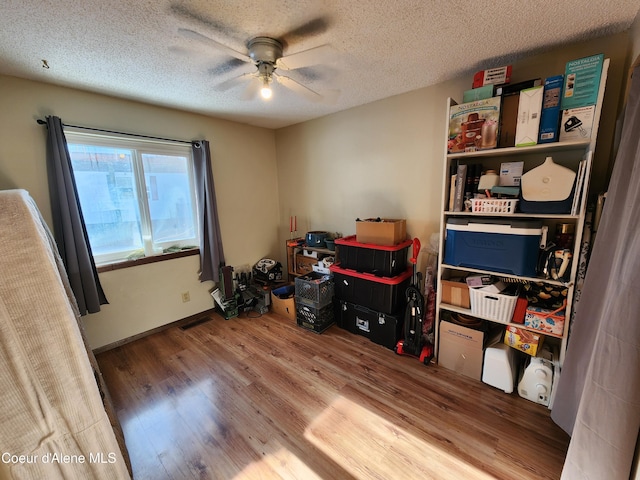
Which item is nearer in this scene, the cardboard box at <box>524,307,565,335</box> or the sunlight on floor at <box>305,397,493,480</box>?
the sunlight on floor at <box>305,397,493,480</box>

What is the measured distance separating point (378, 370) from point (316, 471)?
0.90 meters

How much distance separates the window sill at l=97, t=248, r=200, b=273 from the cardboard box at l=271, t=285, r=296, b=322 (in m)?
1.05

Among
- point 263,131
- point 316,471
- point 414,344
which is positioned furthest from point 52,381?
point 263,131

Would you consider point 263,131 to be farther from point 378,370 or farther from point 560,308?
point 560,308

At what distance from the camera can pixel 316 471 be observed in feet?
4.38

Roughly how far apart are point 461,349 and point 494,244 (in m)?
0.86

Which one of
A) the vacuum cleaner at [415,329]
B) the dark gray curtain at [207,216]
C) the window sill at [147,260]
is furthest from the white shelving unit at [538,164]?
the window sill at [147,260]

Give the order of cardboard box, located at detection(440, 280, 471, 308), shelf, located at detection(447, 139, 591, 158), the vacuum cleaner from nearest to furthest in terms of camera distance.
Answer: shelf, located at detection(447, 139, 591, 158) → cardboard box, located at detection(440, 280, 471, 308) → the vacuum cleaner

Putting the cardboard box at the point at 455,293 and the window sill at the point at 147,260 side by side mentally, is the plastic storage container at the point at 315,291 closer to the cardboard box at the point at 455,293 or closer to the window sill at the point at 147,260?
the cardboard box at the point at 455,293

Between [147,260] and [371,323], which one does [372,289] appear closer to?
[371,323]

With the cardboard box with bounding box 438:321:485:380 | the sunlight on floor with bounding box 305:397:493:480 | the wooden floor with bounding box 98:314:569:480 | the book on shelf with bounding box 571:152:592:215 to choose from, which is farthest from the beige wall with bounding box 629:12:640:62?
the sunlight on floor with bounding box 305:397:493:480

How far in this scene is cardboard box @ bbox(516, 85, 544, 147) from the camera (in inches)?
59.8

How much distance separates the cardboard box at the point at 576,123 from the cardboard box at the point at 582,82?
0.03 metres

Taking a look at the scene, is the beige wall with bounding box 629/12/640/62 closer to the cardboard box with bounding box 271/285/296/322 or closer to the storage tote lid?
the storage tote lid
